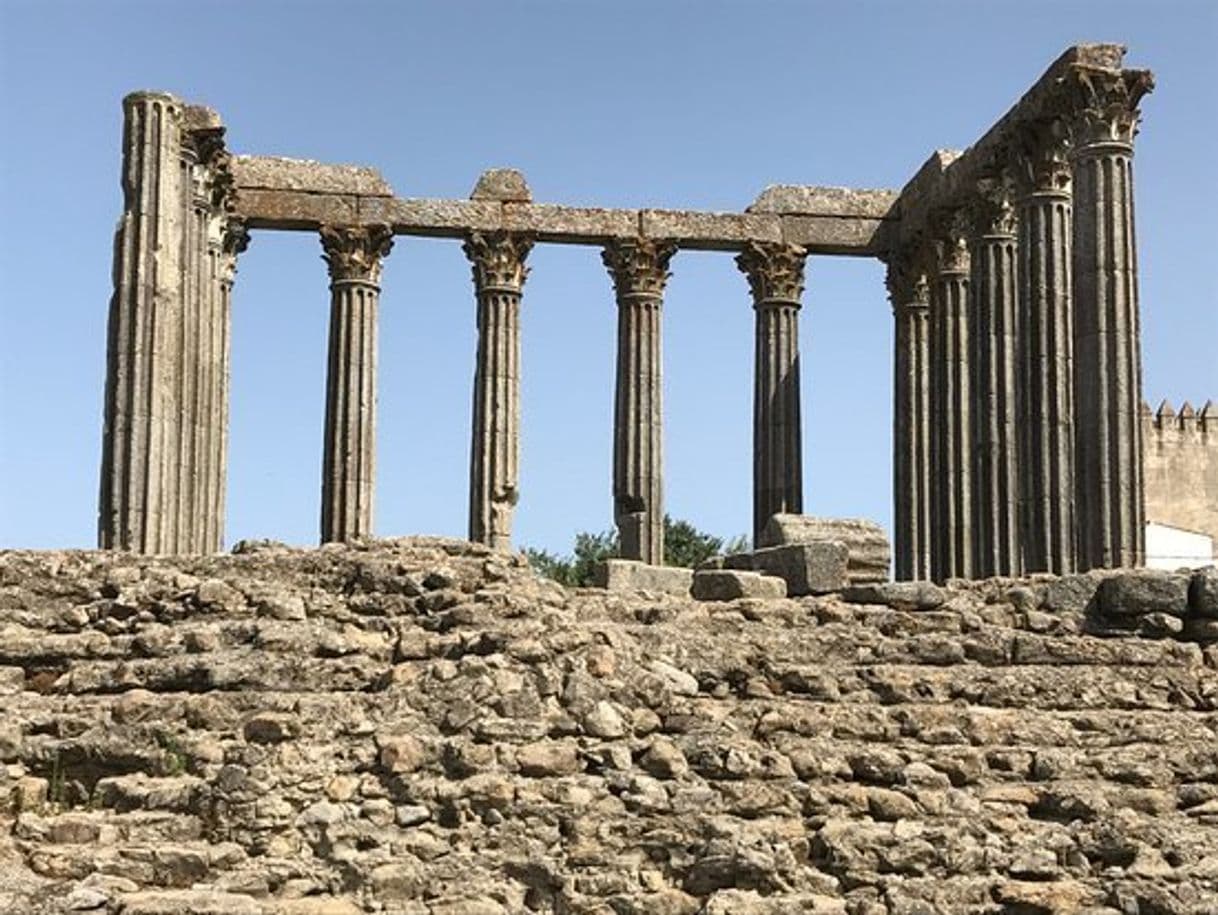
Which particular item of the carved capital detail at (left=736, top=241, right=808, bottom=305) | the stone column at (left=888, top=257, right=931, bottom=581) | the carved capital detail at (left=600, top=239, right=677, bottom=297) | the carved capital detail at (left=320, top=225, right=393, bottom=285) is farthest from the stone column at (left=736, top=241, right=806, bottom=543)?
the carved capital detail at (left=320, top=225, right=393, bottom=285)

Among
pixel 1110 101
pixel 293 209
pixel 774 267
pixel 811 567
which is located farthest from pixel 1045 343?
pixel 293 209

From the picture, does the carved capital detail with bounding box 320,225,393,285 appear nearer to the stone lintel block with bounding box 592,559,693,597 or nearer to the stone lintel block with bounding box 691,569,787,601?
the stone lintel block with bounding box 592,559,693,597

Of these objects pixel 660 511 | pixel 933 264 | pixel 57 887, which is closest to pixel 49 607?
pixel 57 887

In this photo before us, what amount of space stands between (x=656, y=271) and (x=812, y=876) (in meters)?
21.6

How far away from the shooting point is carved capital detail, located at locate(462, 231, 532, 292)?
32562mm

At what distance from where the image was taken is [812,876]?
1230cm

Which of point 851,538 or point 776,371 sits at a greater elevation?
point 776,371

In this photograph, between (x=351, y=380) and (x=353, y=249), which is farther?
(x=353, y=249)

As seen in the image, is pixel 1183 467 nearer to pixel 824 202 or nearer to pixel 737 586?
pixel 824 202

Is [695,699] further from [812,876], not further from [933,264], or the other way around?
[933,264]

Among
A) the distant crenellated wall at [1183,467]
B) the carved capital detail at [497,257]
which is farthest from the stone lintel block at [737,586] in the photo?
the distant crenellated wall at [1183,467]

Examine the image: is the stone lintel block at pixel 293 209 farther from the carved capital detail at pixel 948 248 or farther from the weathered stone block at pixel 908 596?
the weathered stone block at pixel 908 596

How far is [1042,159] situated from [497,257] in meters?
10.3

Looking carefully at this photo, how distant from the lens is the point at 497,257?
32594mm
